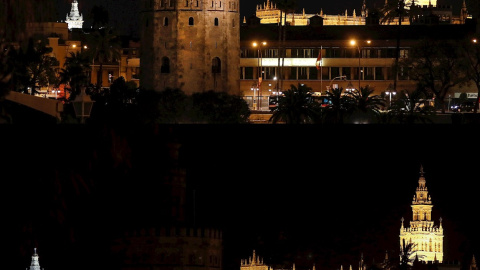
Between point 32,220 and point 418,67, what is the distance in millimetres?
107402

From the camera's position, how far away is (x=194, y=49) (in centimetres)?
12338

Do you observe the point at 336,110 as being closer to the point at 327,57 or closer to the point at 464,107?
the point at 464,107

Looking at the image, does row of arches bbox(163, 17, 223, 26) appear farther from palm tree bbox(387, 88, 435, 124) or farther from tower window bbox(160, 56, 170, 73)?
palm tree bbox(387, 88, 435, 124)

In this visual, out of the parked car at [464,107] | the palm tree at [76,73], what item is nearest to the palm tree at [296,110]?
the palm tree at [76,73]

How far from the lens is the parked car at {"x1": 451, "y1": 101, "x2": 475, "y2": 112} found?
124312mm

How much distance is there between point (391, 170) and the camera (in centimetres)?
9406

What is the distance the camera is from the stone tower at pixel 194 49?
122938mm

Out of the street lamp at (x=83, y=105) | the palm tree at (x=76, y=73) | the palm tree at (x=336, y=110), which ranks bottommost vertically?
the street lamp at (x=83, y=105)

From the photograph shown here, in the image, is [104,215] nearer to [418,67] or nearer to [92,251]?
[92,251]

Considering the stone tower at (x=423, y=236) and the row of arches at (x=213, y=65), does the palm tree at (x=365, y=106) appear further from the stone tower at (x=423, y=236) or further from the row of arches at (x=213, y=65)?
the stone tower at (x=423, y=236)

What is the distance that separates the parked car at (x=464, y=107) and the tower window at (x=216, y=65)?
69.1 ft

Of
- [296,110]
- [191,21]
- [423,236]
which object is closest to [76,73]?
[191,21]

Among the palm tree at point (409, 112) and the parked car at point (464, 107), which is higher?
the parked car at point (464, 107)

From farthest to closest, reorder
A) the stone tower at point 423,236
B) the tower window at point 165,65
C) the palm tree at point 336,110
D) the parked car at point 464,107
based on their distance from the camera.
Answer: the parked car at point 464,107 < the tower window at point 165,65 < the palm tree at point 336,110 < the stone tower at point 423,236
